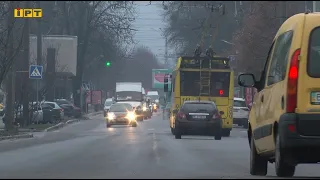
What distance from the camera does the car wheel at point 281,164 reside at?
1260 centimetres

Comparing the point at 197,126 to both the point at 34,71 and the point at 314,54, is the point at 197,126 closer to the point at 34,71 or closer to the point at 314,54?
the point at 34,71

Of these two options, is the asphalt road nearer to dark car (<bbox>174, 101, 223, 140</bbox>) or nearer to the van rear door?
the van rear door

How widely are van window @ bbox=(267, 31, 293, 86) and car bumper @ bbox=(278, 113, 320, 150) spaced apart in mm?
679

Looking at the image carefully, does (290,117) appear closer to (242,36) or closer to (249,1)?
(249,1)

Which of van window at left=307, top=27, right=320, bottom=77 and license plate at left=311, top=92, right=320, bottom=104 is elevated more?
van window at left=307, top=27, right=320, bottom=77

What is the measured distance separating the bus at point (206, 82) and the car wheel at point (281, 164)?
79.7ft

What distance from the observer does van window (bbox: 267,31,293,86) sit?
12.8 meters

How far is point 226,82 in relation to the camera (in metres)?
38.2

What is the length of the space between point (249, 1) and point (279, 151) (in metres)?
6.94

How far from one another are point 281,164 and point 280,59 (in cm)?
157

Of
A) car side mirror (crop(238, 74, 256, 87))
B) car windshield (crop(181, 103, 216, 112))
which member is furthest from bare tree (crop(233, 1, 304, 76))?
car side mirror (crop(238, 74, 256, 87))

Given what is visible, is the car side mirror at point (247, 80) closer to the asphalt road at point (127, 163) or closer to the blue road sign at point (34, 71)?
the asphalt road at point (127, 163)

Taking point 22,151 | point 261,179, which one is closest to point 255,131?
point 261,179

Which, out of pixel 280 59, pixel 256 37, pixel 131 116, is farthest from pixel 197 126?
pixel 280 59
